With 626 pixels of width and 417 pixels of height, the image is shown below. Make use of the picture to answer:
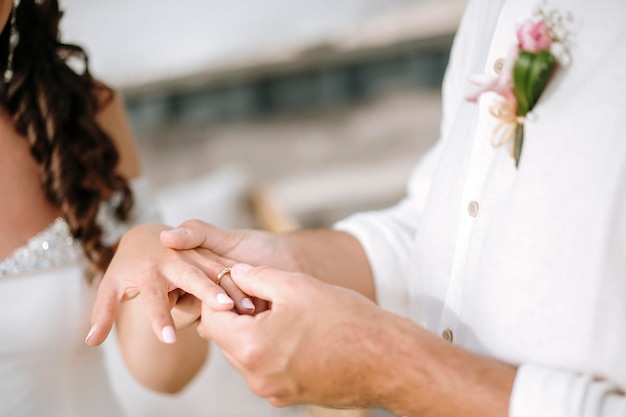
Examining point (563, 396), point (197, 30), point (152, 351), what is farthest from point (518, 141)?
point (197, 30)

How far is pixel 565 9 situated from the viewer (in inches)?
26.6

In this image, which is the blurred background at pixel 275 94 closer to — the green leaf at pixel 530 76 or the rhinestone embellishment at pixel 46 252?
the rhinestone embellishment at pixel 46 252

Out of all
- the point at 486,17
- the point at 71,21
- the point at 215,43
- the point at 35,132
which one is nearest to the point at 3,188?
the point at 35,132

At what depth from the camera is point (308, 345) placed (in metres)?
0.65

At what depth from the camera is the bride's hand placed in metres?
0.73

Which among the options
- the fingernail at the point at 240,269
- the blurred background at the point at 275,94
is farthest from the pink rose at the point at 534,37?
the blurred background at the point at 275,94

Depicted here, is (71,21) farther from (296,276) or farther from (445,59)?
(296,276)

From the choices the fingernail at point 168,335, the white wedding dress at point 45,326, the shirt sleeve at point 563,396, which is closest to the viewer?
the shirt sleeve at point 563,396

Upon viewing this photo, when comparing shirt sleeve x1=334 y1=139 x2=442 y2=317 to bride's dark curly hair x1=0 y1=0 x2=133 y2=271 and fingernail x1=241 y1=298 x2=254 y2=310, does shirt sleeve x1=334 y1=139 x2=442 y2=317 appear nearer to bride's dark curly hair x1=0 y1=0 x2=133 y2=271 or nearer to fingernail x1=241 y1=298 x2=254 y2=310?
fingernail x1=241 y1=298 x2=254 y2=310

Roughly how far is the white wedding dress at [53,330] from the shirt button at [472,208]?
0.60 m

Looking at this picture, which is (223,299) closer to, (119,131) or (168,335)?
(168,335)

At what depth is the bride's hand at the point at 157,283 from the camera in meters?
0.73

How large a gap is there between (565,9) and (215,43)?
1.54 m

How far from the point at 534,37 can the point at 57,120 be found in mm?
704
